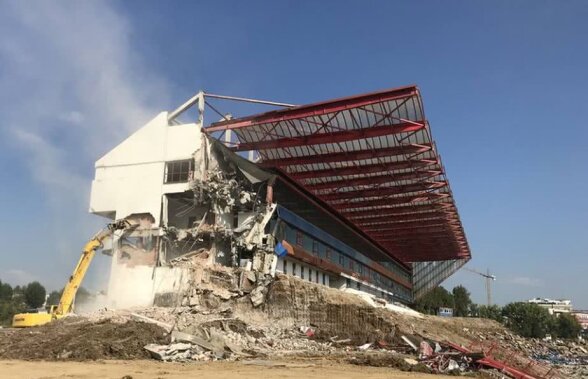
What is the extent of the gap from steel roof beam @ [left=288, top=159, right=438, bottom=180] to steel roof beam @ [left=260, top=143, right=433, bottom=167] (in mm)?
3006

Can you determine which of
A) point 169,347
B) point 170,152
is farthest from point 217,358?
point 170,152

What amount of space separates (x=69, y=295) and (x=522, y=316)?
82898mm

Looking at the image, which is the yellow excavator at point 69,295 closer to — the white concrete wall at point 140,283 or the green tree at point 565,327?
the white concrete wall at point 140,283

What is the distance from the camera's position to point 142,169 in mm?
35625

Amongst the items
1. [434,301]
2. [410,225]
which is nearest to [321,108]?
[410,225]

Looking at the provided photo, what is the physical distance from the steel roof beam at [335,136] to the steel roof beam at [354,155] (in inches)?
74.8

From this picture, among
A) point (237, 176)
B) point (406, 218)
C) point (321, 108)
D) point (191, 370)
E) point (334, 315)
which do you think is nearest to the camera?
point (191, 370)

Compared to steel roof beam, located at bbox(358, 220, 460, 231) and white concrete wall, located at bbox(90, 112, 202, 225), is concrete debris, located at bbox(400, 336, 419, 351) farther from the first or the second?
steel roof beam, located at bbox(358, 220, 460, 231)

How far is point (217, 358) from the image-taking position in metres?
18.0

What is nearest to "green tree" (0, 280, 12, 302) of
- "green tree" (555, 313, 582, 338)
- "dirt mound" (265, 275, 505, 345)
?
"dirt mound" (265, 275, 505, 345)

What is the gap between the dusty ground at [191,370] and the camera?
1369cm

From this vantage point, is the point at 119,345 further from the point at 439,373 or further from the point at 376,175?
the point at 376,175

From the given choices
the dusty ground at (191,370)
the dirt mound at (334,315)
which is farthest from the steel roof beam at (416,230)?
the dusty ground at (191,370)

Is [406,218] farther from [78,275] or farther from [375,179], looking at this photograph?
[78,275]
